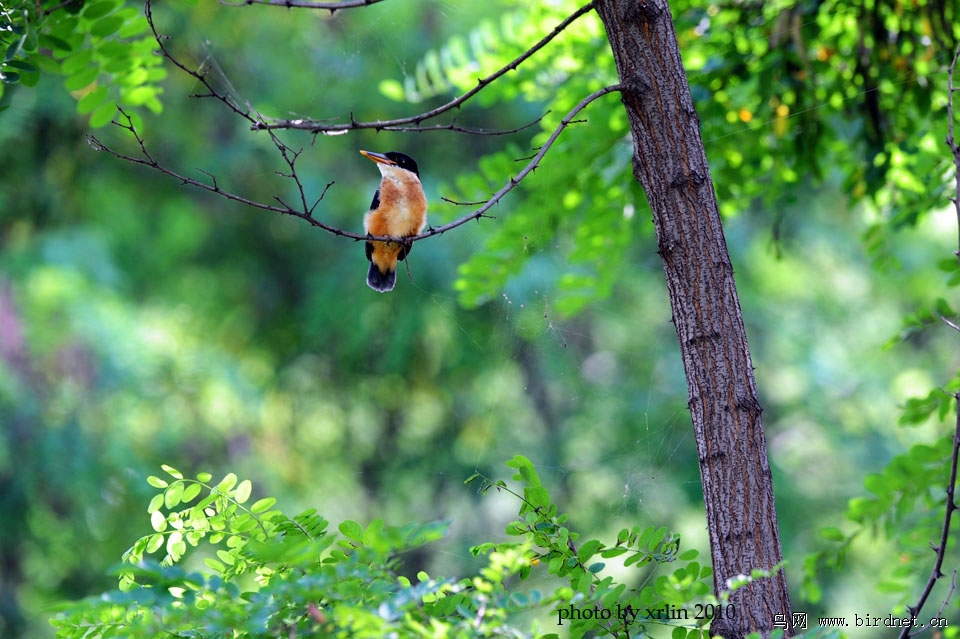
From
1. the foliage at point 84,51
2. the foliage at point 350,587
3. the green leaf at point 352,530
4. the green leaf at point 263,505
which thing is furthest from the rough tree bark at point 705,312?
the foliage at point 84,51

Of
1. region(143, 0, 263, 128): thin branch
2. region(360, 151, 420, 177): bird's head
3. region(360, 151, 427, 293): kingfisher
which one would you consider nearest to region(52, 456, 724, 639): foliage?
region(143, 0, 263, 128): thin branch

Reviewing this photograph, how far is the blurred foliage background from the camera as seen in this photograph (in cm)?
590

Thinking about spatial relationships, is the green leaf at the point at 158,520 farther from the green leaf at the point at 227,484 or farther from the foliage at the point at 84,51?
the foliage at the point at 84,51

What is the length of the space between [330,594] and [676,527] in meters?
6.34

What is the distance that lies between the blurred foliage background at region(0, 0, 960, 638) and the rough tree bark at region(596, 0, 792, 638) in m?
1.59

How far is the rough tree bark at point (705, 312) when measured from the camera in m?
1.70

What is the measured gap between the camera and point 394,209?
3.18 m

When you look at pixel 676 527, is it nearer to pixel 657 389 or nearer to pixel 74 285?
pixel 657 389

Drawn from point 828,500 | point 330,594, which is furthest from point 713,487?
point 828,500

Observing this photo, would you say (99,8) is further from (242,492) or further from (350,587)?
(350,587)

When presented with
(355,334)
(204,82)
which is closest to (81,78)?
(204,82)

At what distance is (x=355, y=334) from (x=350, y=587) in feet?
18.9

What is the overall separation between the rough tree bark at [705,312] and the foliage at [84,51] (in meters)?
1.18

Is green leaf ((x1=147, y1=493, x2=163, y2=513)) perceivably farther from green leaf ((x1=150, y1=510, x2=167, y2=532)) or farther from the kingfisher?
the kingfisher
